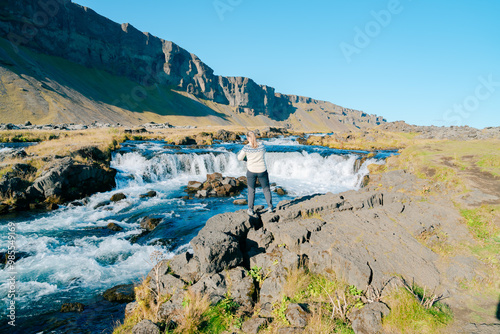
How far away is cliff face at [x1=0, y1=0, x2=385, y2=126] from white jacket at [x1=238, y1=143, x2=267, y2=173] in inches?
5131

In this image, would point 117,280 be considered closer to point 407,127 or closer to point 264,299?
point 264,299

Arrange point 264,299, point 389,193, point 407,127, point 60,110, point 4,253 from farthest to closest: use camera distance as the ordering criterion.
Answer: point 60,110
point 407,127
point 4,253
point 389,193
point 264,299

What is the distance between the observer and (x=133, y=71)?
141 m

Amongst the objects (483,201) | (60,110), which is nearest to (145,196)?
(483,201)

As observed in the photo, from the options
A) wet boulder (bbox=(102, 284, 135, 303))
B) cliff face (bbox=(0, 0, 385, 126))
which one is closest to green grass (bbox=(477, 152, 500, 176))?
wet boulder (bbox=(102, 284, 135, 303))

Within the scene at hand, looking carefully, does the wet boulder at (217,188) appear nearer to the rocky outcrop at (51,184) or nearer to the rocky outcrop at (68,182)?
the rocky outcrop at (68,182)

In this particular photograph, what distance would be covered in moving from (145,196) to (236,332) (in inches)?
628

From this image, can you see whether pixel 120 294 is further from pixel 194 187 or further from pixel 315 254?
pixel 194 187

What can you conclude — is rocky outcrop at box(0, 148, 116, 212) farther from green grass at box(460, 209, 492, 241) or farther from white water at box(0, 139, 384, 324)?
green grass at box(460, 209, 492, 241)

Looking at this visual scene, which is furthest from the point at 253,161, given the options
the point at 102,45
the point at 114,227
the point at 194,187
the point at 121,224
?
the point at 102,45

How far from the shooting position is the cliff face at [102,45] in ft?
324

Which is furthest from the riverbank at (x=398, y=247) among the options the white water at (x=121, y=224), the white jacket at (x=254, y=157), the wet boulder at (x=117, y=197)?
the wet boulder at (x=117, y=197)

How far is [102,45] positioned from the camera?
5103 inches

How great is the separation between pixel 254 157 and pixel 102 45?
531 ft
